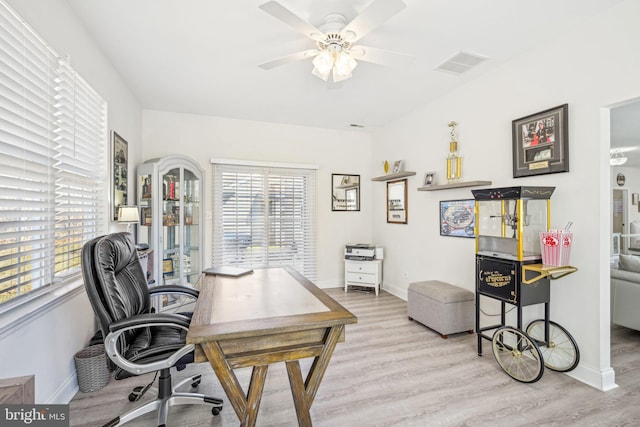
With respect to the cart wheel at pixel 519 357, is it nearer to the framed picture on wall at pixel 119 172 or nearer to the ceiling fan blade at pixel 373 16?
the ceiling fan blade at pixel 373 16

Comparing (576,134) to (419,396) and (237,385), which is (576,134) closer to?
(419,396)

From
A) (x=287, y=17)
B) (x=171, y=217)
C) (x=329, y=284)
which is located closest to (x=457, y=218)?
(x=329, y=284)

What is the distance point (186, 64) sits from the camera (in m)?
2.92

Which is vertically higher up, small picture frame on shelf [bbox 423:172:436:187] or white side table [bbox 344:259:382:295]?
small picture frame on shelf [bbox 423:172:436:187]

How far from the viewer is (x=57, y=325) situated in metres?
1.96

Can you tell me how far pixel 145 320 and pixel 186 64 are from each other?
2460 mm

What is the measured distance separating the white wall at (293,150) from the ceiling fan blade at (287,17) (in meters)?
2.82

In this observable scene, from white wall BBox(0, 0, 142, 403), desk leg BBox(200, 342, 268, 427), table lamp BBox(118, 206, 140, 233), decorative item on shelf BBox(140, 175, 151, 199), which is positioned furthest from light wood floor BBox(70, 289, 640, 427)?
decorative item on shelf BBox(140, 175, 151, 199)

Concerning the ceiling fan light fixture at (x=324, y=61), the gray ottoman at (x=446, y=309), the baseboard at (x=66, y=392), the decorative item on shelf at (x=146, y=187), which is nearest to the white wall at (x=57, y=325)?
the baseboard at (x=66, y=392)

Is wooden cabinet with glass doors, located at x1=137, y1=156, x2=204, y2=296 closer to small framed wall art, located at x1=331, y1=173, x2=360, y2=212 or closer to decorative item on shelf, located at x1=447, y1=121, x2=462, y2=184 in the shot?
small framed wall art, located at x1=331, y1=173, x2=360, y2=212

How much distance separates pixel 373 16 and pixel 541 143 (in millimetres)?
1849

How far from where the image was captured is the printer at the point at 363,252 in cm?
481

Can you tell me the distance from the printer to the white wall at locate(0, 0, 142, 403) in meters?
3.34

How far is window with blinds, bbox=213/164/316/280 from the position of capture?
459cm
